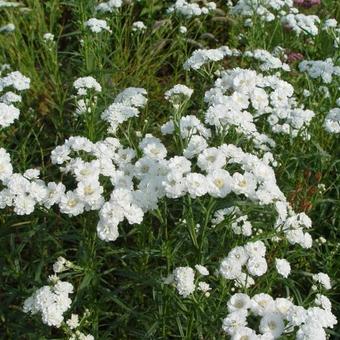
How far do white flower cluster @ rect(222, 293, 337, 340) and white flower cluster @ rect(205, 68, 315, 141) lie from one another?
Result: 738mm

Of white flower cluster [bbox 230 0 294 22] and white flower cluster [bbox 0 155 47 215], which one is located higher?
white flower cluster [bbox 0 155 47 215]

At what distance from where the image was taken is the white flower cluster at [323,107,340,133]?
10.5 ft

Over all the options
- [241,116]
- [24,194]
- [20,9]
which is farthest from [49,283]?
[20,9]

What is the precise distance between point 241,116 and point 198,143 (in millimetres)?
230

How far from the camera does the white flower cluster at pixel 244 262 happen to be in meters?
2.27

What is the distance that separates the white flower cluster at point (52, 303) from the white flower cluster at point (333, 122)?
63.8 inches

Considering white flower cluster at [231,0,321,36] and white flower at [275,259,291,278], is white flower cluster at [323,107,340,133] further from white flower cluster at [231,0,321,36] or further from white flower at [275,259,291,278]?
white flower cluster at [231,0,321,36]

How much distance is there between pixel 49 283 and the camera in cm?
236

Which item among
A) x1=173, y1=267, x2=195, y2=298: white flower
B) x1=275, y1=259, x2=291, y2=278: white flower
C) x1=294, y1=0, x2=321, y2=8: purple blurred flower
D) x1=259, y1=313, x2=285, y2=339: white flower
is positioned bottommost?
x1=294, y1=0, x2=321, y2=8: purple blurred flower

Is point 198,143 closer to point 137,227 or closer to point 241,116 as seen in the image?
point 241,116

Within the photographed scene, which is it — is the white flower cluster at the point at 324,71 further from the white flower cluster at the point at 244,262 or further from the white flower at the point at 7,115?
the white flower at the point at 7,115

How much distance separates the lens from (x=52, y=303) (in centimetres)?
223

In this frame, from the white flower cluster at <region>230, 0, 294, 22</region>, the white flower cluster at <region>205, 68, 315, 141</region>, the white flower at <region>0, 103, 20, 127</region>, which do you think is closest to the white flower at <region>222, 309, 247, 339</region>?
the white flower cluster at <region>205, 68, 315, 141</region>

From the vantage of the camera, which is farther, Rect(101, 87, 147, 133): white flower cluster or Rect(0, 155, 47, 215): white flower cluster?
Rect(101, 87, 147, 133): white flower cluster
